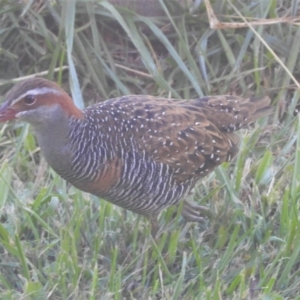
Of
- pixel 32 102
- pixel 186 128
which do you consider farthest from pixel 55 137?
pixel 186 128

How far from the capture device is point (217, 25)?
4.40 m

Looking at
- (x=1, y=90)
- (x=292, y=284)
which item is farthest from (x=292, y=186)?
(x=1, y=90)

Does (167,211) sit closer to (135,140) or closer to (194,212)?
(194,212)

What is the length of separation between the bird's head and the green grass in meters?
0.51

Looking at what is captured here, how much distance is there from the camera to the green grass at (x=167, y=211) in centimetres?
354

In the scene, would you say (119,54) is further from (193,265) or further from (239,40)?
(193,265)

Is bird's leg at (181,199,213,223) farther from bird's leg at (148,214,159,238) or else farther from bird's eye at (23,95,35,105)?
bird's eye at (23,95,35,105)

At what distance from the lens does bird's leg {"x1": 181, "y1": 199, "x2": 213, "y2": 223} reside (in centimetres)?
391

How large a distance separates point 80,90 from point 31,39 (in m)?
0.54

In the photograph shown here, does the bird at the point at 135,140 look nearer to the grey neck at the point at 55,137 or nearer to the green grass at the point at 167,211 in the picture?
the grey neck at the point at 55,137

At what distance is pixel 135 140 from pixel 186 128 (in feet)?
0.98

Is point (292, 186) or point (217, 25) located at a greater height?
point (217, 25)

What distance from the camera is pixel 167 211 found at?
4008 millimetres

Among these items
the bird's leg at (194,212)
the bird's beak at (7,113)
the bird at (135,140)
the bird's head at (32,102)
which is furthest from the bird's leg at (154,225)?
the bird's beak at (7,113)
